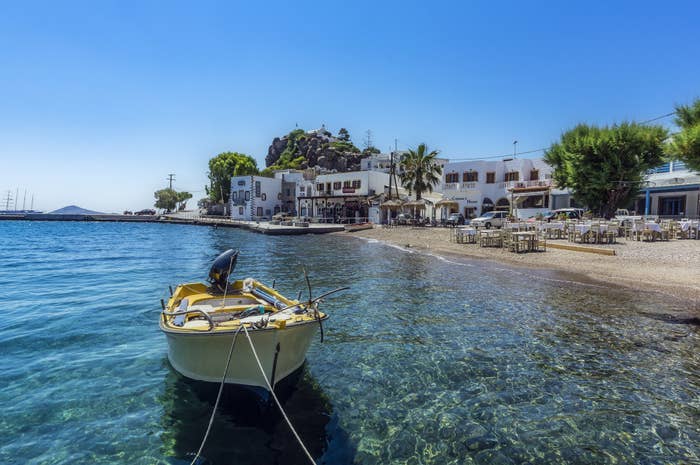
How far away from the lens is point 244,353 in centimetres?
550

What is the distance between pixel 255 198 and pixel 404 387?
6970cm

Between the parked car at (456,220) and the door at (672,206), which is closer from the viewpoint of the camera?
the door at (672,206)

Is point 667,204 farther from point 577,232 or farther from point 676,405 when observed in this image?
point 676,405

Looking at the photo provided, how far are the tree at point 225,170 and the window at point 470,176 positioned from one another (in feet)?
164

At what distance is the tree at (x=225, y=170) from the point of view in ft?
278

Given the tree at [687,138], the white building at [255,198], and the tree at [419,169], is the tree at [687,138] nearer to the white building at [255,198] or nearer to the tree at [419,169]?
the tree at [419,169]

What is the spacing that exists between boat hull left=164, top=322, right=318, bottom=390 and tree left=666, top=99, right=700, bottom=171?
31.6ft

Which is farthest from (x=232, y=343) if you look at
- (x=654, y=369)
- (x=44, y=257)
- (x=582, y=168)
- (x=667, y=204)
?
(x=667, y=204)

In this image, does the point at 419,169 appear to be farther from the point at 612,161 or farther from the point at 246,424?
the point at 246,424

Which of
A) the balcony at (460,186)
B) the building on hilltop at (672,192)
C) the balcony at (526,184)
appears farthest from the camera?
the balcony at (460,186)

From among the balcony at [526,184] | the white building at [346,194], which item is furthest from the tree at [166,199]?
the balcony at [526,184]

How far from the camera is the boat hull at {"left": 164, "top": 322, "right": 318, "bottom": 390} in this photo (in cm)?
541

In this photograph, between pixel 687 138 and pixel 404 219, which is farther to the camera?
pixel 404 219

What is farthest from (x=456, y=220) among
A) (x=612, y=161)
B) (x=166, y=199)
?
(x=166, y=199)
